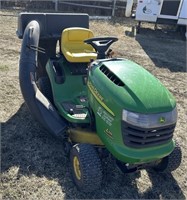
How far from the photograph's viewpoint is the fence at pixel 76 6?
11.5m

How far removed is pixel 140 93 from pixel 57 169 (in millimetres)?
1365

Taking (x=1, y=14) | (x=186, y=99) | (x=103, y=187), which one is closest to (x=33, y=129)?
(x=103, y=187)

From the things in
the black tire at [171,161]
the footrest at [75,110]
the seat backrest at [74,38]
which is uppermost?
the seat backrest at [74,38]

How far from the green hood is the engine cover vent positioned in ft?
0.09

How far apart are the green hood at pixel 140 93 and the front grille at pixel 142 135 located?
172mm

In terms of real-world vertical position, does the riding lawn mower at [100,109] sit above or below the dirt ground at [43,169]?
above

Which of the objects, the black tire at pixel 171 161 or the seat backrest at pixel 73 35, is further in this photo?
the seat backrest at pixel 73 35

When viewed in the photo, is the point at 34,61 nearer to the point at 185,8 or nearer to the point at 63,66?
the point at 63,66

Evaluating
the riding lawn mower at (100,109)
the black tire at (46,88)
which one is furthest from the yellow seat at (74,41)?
the black tire at (46,88)

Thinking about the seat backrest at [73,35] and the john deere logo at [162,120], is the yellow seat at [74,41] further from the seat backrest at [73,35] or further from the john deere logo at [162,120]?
the john deere logo at [162,120]

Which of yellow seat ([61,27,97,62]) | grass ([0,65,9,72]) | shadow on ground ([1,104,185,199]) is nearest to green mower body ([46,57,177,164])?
shadow on ground ([1,104,185,199])

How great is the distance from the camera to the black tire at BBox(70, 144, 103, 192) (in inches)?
105

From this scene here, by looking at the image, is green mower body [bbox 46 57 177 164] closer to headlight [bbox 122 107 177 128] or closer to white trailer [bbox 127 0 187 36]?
headlight [bbox 122 107 177 128]

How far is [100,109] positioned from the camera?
274 centimetres
